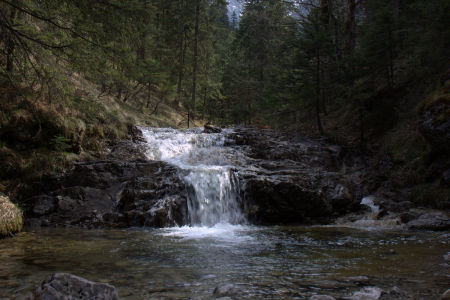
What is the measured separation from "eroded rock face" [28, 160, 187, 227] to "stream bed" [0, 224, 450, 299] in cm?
82

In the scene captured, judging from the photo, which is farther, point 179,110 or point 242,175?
point 179,110

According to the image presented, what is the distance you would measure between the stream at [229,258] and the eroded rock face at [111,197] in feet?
1.70

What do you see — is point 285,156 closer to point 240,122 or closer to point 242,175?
point 242,175

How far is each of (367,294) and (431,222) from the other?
5.75 m

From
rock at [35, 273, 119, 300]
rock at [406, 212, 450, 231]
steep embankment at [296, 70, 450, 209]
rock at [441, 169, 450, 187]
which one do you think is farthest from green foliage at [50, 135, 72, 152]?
rock at [441, 169, 450, 187]

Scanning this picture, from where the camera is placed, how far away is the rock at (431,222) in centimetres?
765

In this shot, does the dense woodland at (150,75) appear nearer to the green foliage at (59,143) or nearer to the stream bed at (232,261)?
the green foliage at (59,143)

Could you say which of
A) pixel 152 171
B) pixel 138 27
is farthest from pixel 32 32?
pixel 152 171

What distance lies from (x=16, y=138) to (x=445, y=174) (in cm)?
1299

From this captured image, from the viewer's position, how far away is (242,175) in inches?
414

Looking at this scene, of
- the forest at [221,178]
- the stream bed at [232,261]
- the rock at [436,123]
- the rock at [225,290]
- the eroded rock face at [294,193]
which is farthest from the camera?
the eroded rock face at [294,193]

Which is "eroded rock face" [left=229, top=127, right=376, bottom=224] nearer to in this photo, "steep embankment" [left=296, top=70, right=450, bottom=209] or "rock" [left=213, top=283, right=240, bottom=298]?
"steep embankment" [left=296, top=70, right=450, bottom=209]

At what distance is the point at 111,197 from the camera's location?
31.3 feet

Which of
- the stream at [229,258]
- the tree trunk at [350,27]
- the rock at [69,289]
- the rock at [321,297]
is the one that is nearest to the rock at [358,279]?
the stream at [229,258]
